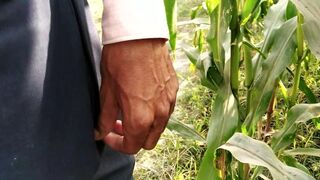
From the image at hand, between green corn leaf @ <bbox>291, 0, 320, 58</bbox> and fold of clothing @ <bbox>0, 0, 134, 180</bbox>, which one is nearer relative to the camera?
fold of clothing @ <bbox>0, 0, 134, 180</bbox>

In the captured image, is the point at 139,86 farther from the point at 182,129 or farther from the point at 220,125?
the point at 182,129

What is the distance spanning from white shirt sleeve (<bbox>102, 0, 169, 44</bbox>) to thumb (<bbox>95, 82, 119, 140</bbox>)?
0.06m

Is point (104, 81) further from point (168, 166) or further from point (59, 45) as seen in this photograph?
point (168, 166)

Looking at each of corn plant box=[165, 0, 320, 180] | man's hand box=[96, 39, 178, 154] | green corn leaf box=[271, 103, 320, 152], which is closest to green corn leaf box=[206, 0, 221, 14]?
corn plant box=[165, 0, 320, 180]

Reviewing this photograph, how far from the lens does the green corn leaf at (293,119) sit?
0.94 m

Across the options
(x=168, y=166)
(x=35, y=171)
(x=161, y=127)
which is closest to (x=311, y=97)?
(x=168, y=166)

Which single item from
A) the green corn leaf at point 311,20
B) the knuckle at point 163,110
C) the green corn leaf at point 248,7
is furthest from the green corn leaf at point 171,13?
the knuckle at point 163,110

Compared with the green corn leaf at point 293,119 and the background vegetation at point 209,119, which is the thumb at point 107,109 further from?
the green corn leaf at point 293,119

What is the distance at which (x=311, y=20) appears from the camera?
774mm

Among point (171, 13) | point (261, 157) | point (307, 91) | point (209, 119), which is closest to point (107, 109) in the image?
point (261, 157)

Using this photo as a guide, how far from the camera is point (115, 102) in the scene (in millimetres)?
644

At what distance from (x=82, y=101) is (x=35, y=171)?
0.11 meters

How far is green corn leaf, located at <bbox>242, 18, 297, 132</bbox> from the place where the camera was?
989mm

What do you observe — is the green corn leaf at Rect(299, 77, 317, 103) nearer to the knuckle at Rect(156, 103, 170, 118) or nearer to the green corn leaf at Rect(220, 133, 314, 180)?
the green corn leaf at Rect(220, 133, 314, 180)
